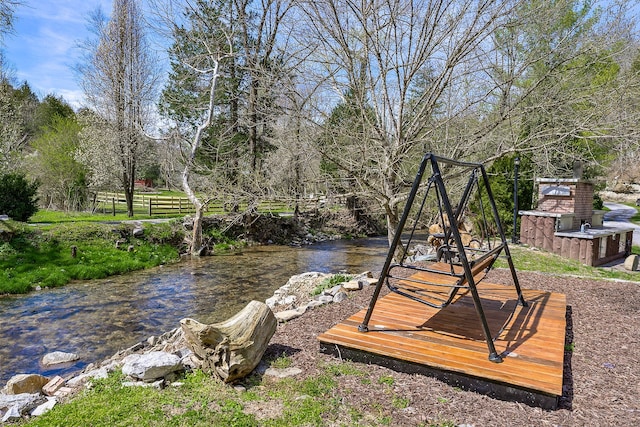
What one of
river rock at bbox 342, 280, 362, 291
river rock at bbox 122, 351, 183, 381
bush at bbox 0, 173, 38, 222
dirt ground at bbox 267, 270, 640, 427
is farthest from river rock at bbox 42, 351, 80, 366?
bush at bbox 0, 173, 38, 222

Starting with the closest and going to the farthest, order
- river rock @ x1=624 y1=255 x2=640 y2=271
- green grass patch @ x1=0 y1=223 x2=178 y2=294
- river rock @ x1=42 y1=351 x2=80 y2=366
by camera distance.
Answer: river rock @ x1=42 y1=351 x2=80 y2=366 → river rock @ x1=624 y1=255 x2=640 y2=271 → green grass patch @ x1=0 y1=223 x2=178 y2=294

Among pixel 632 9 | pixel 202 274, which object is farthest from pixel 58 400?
pixel 632 9

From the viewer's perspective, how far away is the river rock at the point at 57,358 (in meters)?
5.26

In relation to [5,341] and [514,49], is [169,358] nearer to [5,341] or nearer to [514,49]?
[5,341]

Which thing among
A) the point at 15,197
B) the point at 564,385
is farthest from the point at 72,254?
the point at 564,385

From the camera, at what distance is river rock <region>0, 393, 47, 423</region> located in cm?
308

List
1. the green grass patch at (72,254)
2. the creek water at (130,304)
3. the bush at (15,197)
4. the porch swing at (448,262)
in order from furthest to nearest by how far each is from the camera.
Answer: the bush at (15,197), the green grass patch at (72,254), the creek water at (130,304), the porch swing at (448,262)

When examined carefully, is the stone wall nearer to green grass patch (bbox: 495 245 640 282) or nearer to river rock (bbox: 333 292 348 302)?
green grass patch (bbox: 495 245 640 282)

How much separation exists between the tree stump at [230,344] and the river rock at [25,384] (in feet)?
6.92

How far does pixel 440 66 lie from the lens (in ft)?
21.5

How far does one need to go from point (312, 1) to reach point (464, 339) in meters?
5.01

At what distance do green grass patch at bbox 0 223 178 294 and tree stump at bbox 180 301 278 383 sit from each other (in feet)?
24.8

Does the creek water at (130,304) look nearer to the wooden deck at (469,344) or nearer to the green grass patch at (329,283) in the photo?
the green grass patch at (329,283)

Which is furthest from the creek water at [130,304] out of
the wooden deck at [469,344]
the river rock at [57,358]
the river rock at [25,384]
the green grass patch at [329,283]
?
the wooden deck at [469,344]
